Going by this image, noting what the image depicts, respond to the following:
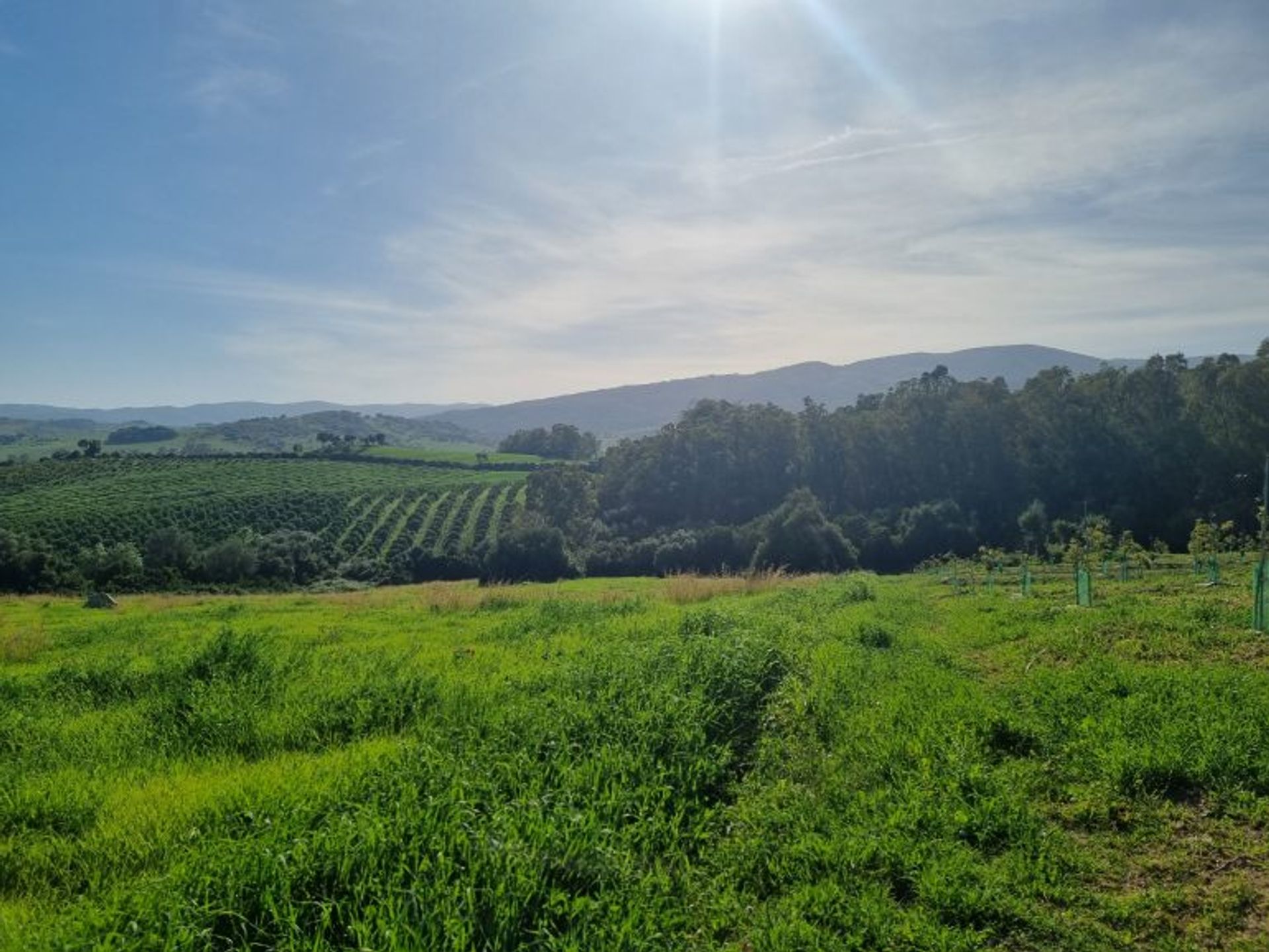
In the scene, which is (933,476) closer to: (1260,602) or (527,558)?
(527,558)

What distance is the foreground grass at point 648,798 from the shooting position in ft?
13.8

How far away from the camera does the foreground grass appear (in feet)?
13.8

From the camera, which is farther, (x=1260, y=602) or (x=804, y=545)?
(x=804, y=545)

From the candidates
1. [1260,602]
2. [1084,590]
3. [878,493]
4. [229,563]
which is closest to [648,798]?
[1260,602]

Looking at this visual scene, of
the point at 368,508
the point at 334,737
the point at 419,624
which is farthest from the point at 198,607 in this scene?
the point at 368,508

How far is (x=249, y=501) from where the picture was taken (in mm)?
78188

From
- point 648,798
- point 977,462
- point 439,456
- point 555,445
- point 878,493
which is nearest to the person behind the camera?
point 648,798

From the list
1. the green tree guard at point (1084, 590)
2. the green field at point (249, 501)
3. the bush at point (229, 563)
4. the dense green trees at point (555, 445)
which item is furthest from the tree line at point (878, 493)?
the dense green trees at point (555, 445)

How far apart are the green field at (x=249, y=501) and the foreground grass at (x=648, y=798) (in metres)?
56.9

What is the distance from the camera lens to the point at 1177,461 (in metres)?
59.5

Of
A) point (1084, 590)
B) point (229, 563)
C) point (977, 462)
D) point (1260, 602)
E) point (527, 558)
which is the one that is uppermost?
point (977, 462)

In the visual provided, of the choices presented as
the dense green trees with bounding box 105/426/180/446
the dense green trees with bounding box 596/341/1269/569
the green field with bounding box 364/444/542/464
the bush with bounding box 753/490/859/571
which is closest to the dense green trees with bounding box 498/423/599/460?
the green field with bounding box 364/444/542/464

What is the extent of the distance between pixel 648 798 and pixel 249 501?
8246 centimetres

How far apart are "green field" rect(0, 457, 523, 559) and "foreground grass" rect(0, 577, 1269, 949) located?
56.9 meters
